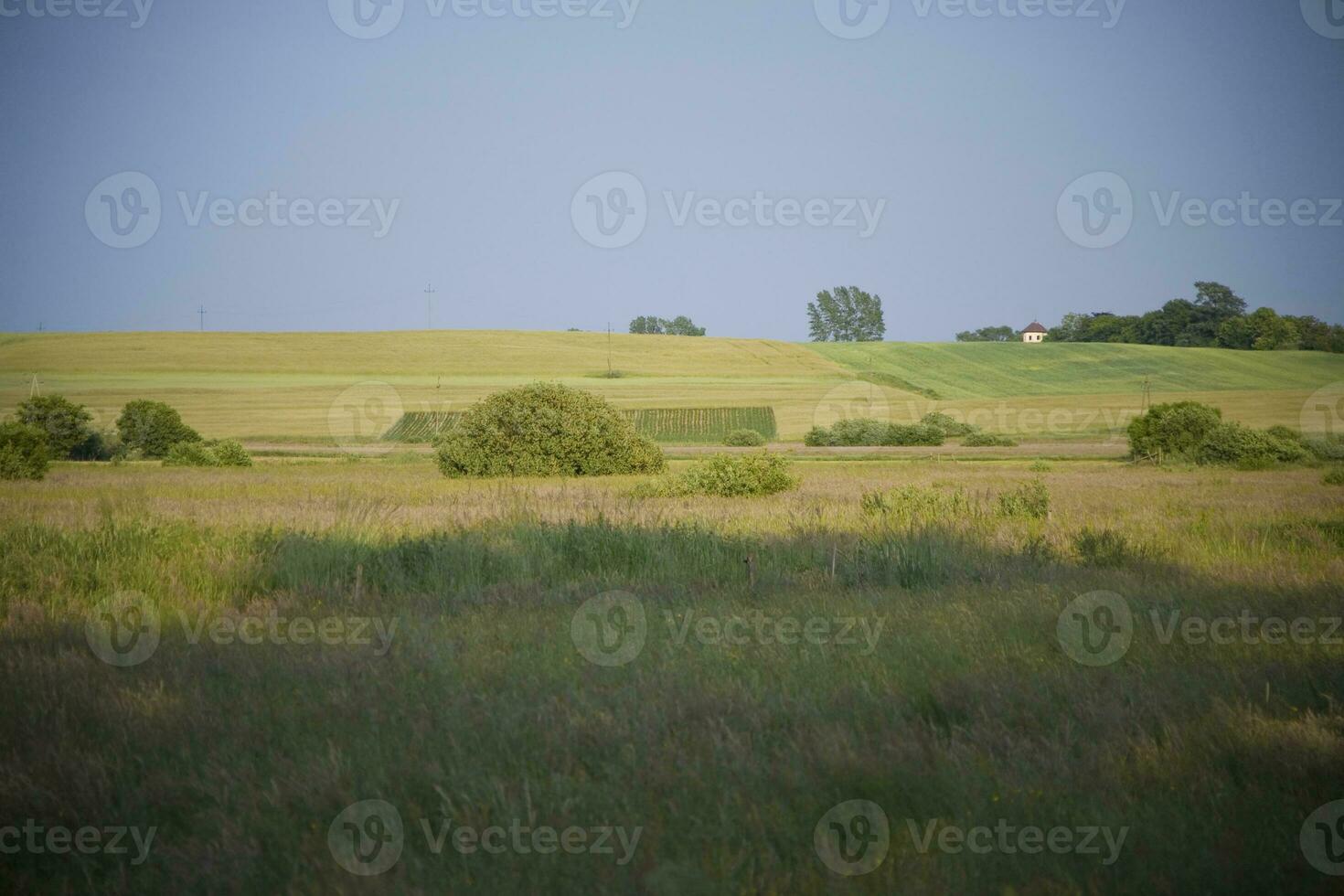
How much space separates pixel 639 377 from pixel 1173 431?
54699 mm

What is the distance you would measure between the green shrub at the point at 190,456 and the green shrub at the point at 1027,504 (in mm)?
28205

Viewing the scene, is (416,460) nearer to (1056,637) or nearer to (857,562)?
(857,562)

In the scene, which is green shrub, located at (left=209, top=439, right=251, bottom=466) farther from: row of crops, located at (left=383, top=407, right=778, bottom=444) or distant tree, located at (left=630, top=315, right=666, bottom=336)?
distant tree, located at (left=630, top=315, right=666, bottom=336)

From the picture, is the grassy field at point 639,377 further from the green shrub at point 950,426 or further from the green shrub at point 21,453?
the green shrub at point 21,453

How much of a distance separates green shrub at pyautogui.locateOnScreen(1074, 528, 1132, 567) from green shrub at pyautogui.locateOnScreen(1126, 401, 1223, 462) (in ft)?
83.9

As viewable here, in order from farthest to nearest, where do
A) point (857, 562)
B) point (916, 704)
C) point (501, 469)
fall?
point (501, 469) → point (857, 562) → point (916, 704)

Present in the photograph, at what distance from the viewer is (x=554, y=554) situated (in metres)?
10.2

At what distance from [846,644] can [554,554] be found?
4.65m

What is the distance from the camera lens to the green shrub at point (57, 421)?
38094mm

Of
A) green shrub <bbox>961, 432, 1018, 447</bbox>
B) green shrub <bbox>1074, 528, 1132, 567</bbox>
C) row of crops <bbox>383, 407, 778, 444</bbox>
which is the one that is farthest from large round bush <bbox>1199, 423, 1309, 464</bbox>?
row of crops <bbox>383, 407, 778, 444</bbox>

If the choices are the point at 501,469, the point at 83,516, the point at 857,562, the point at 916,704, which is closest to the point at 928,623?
the point at 916,704

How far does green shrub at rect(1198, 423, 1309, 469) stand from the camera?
30484 millimetres

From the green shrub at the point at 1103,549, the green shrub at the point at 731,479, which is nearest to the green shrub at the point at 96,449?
the green shrub at the point at 731,479

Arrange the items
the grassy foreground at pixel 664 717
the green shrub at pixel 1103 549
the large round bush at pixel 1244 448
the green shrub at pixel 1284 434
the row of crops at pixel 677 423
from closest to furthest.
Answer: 1. the grassy foreground at pixel 664 717
2. the green shrub at pixel 1103 549
3. the large round bush at pixel 1244 448
4. the green shrub at pixel 1284 434
5. the row of crops at pixel 677 423
